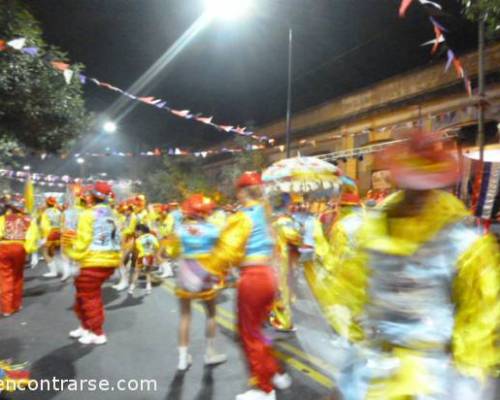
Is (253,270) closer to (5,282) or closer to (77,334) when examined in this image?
(77,334)

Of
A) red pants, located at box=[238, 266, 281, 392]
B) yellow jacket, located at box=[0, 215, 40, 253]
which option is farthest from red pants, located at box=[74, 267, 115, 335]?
red pants, located at box=[238, 266, 281, 392]

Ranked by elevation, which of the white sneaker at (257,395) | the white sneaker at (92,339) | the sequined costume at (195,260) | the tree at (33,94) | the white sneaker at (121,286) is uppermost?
the tree at (33,94)

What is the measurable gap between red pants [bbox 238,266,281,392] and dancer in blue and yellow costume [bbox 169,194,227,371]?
2.82 feet

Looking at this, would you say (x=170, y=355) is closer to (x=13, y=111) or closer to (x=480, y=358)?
(x=480, y=358)

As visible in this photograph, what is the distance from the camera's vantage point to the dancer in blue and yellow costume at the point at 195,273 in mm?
5023

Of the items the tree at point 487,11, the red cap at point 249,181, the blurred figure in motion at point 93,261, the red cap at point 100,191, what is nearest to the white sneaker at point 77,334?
the blurred figure in motion at point 93,261

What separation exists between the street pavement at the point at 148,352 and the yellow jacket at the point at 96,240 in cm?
110

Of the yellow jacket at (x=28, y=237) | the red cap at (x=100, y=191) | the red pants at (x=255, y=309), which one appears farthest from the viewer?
the yellow jacket at (x=28, y=237)

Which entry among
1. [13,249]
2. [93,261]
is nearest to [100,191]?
[93,261]

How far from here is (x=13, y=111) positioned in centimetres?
984

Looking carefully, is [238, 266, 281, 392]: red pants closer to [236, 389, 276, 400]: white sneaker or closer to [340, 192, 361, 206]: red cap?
[236, 389, 276, 400]: white sneaker

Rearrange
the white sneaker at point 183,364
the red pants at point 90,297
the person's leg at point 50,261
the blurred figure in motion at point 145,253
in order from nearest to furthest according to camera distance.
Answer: the white sneaker at point 183,364
the red pants at point 90,297
the blurred figure in motion at point 145,253
the person's leg at point 50,261

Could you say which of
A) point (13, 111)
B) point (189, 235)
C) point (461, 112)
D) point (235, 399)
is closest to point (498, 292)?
point (235, 399)

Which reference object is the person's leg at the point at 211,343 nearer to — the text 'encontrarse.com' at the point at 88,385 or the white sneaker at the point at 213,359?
the white sneaker at the point at 213,359
